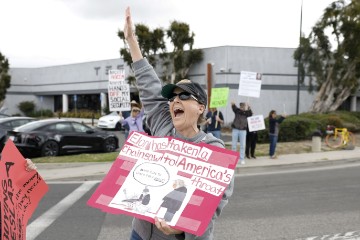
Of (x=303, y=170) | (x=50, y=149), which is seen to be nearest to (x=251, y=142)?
(x=303, y=170)

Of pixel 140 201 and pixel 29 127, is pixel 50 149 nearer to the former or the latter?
pixel 29 127

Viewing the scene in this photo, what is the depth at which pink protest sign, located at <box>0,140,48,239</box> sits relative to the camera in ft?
8.25

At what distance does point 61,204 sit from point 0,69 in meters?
44.8

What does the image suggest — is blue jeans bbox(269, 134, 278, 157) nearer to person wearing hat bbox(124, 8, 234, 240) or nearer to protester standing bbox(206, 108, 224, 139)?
protester standing bbox(206, 108, 224, 139)

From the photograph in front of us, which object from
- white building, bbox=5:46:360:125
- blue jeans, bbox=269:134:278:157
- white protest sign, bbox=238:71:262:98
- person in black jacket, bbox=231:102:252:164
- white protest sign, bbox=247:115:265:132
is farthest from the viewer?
white building, bbox=5:46:360:125

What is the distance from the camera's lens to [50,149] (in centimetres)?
1386

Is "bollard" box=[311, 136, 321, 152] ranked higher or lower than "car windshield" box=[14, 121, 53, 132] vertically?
lower

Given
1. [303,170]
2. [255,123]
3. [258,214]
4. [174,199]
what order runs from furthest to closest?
[255,123], [303,170], [258,214], [174,199]

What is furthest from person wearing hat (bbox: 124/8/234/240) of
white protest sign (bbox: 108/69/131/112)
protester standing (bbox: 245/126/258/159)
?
protester standing (bbox: 245/126/258/159)

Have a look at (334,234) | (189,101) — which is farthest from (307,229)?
(189,101)

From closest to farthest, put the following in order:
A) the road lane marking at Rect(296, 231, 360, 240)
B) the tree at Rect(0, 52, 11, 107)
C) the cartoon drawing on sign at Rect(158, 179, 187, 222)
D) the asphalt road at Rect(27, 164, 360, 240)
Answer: the cartoon drawing on sign at Rect(158, 179, 187, 222) → the road lane marking at Rect(296, 231, 360, 240) → the asphalt road at Rect(27, 164, 360, 240) → the tree at Rect(0, 52, 11, 107)

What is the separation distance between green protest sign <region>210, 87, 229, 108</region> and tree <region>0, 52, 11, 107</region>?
1534 inches

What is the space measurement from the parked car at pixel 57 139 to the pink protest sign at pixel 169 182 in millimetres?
11919

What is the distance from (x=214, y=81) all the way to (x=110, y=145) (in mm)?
5537
